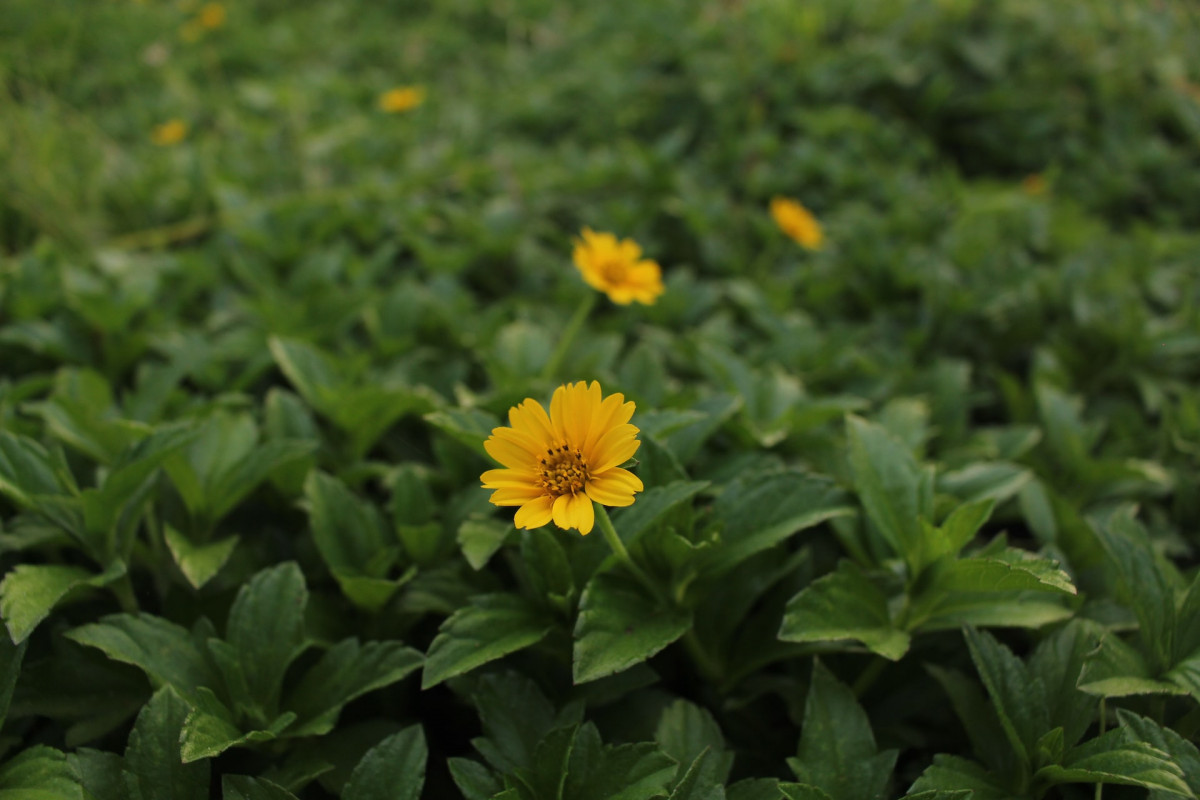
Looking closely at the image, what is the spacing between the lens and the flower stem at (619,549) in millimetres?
1010

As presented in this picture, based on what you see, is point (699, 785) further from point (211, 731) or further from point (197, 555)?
point (197, 555)

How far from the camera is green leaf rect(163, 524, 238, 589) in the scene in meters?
1.20

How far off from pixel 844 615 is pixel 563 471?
47cm

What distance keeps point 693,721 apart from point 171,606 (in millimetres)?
833

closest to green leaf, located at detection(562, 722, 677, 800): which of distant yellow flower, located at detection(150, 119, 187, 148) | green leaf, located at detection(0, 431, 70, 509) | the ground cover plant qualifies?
the ground cover plant

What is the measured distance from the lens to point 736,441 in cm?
151

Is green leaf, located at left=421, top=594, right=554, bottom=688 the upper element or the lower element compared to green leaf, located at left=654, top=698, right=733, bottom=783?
upper

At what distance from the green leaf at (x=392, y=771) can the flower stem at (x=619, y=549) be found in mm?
351

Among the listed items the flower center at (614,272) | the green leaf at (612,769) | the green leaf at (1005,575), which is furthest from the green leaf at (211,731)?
the flower center at (614,272)

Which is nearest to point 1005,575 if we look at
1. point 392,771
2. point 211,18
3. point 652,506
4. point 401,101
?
point 652,506

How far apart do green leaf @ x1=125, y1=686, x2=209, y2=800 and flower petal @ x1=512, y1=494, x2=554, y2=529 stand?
53 centimetres

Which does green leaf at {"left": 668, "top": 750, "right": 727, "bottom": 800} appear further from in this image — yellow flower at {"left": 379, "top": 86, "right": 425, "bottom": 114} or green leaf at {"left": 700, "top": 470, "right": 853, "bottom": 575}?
yellow flower at {"left": 379, "top": 86, "right": 425, "bottom": 114}

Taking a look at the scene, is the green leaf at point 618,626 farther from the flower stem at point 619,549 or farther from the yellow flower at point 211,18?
the yellow flower at point 211,18

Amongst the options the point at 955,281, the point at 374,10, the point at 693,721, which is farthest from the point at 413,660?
the point at 374,10
